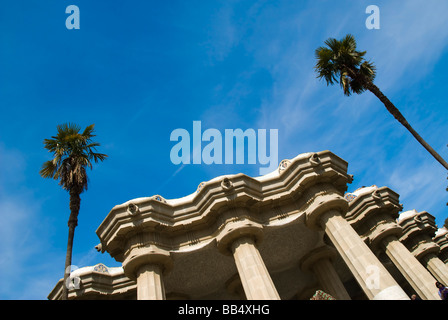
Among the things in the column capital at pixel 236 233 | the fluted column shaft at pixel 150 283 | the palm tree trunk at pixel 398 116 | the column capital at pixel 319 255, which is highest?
the palm tree trunk at pixel 398 116

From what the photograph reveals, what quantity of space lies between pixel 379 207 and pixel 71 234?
1940 centimetres

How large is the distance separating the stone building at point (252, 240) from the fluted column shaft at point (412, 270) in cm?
6

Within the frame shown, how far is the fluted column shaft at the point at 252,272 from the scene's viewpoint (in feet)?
45.2

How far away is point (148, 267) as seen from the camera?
15.7m

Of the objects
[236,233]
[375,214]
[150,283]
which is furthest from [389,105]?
[150,283]

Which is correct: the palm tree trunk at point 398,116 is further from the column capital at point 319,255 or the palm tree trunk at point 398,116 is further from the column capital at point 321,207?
the column capital at point 319,255

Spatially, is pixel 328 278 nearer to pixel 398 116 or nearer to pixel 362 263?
pixel 362 263

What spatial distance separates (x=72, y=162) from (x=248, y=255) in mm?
11591

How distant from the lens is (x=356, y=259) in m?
14.6

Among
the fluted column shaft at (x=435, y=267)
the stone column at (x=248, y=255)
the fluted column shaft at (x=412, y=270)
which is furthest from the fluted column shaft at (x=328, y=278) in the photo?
the fluted column shaft at (x=435, y=267)

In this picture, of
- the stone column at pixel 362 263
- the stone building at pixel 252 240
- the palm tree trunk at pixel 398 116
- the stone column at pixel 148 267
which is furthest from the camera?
the palm tree trunk at pixel 398 116

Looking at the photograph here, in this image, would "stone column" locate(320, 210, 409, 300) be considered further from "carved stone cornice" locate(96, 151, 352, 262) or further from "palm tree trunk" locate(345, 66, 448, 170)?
"palm tree trunk" locate(345, 66, 448, 170)
